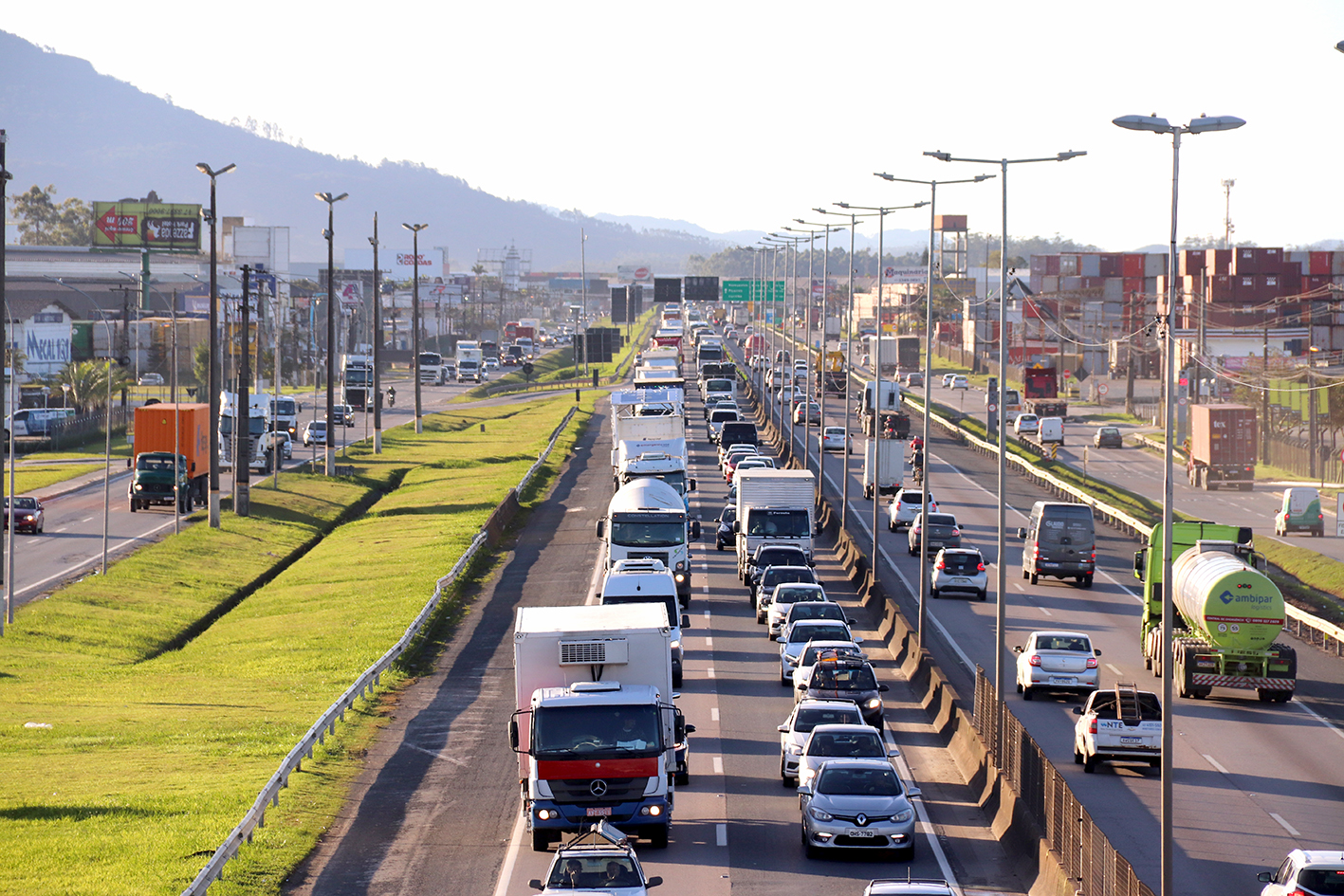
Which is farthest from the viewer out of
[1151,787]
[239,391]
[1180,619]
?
[239,391]

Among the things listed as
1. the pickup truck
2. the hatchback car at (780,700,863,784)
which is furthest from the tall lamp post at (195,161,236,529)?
the pickup truck

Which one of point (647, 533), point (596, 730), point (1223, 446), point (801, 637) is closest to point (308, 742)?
point (596, 730)

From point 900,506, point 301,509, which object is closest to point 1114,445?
point 900,506

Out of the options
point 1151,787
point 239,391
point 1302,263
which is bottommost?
point 1151,787

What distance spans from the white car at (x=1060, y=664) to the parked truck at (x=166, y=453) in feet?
141

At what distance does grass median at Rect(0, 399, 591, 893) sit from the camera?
22.0 metres

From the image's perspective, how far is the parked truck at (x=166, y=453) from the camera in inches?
2665

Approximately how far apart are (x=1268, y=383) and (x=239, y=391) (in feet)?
289

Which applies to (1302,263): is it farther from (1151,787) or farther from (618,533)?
(1151,787)

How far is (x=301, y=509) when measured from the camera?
231 feet

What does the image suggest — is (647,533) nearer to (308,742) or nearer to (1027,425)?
(308,742)

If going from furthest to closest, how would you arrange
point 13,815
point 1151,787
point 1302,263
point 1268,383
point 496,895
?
point 1302,263 → point 1268,383 → point 1151,787 → point 13,815 → point 496,895

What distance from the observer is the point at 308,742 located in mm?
27328

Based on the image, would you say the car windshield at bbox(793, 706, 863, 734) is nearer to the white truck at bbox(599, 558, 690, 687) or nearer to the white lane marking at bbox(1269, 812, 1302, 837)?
the white lane marking at bbox(1269, 812, 1302, 837)
